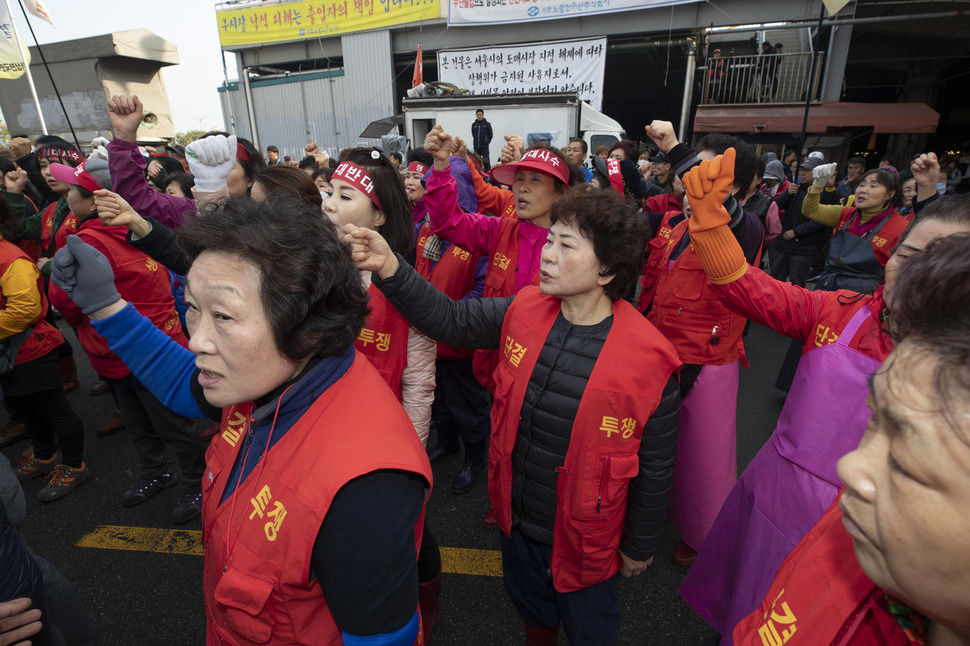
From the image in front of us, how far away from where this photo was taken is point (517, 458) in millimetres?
1758

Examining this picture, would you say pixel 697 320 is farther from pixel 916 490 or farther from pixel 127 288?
pixel 127 288

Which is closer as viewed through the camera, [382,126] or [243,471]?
[243,471]

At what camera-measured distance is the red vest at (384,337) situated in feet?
7.10

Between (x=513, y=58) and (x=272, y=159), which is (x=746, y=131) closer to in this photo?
(x=513, y=58)

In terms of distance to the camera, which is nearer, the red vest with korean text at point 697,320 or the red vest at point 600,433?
the red vest at point 600,433

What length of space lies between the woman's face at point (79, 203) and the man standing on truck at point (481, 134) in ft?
28.0

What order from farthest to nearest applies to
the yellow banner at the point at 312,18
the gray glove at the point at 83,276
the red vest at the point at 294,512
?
the yellow banner at the point at 312,18
the gray glove at the point at 83,276
the red vest at the point at 294,512

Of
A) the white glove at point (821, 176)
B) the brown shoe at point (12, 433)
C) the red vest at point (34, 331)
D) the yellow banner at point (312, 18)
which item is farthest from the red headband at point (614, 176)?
the yellow banner at point (312, 18)

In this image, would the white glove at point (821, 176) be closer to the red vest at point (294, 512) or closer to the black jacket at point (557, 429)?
the black jacket at point (557, 429)

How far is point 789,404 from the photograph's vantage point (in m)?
1.58

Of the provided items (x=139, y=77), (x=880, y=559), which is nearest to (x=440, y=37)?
(x=139, y=77)

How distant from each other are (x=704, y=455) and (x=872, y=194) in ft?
9.63

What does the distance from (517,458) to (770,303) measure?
1.07 meters

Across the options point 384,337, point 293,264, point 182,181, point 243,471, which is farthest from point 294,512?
point 182,181
